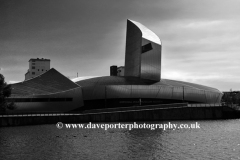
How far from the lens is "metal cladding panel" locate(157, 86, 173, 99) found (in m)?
84.2

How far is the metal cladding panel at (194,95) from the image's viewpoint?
8662 centimetres

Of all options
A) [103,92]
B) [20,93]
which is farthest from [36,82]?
[103,92]

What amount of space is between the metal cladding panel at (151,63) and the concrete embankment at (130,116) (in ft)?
101

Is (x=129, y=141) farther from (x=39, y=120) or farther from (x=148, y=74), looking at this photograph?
(x=148, y=74)

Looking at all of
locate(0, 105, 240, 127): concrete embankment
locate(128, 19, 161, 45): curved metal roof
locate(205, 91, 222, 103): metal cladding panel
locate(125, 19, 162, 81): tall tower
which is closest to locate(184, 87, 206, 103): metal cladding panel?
locate(205, 91, 222, 103): metal cladding panel

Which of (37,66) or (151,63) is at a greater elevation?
(37,66)

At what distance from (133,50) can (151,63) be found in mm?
8501

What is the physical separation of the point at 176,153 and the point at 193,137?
11.3m

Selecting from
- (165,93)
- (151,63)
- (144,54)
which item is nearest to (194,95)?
(165,93)

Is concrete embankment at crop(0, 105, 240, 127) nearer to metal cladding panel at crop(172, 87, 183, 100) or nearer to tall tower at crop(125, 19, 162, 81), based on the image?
metal cladding panel at crop(172, 87, 183, 100)

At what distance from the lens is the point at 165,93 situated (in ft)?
277

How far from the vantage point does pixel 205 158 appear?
28.5 meters

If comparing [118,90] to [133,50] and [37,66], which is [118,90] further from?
[37,66]

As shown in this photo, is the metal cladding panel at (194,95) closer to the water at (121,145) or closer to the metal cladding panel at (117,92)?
the metal cladding panel at (117,92)
